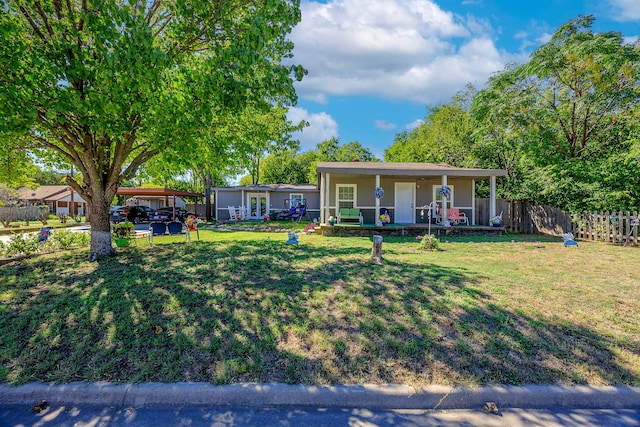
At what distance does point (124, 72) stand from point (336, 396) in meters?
5.46

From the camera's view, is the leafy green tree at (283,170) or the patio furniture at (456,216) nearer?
the patio furniture at (456,216)

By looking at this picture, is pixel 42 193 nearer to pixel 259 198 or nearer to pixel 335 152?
pixel 259 198

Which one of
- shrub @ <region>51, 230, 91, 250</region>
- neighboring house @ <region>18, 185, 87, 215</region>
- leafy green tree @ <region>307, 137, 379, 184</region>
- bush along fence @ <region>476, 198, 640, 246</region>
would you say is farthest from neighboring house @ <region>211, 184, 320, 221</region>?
neighboring house @ <region>18, 185, 87, 215</region>

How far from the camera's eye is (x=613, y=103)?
12500mm

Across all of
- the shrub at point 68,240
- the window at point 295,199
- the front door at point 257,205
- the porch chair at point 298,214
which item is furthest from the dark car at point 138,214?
the shrub at point 68,240

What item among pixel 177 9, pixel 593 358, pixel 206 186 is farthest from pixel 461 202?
pixel 206 186

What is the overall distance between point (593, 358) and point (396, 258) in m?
4.06

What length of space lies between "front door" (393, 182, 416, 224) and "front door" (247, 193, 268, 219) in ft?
37.0

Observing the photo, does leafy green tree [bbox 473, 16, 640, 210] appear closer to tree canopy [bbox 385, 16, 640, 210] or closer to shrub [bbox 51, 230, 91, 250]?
tree canopy [bbox 385, 16, 640, 210]

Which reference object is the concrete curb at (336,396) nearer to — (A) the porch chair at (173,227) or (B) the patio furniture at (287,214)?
(A) the porch chair at (173,227)

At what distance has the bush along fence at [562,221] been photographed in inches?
376

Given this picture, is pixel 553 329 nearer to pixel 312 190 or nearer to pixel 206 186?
pixel 312 190

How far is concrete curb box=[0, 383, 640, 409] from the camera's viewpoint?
7.84 feet

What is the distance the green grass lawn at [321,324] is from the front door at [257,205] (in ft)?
54.8
